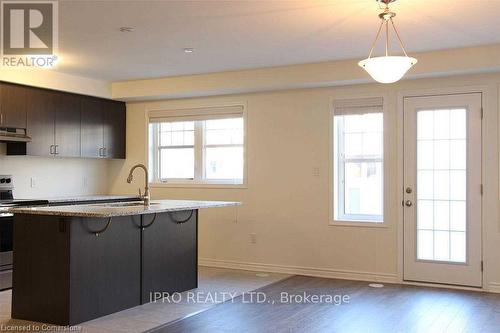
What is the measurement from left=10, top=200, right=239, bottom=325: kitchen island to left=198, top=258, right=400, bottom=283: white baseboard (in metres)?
1.88

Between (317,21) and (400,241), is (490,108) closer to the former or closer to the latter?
(400,241)

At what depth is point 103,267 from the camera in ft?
14.4

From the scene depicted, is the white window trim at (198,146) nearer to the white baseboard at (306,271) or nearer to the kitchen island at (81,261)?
the white baseboard at (306,271)

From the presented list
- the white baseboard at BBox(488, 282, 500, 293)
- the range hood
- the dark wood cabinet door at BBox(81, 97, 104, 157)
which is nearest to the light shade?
the white baseboard at BBox(488, 282, 500, 293)

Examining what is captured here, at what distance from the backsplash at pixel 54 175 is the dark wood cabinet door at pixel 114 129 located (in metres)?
0.37

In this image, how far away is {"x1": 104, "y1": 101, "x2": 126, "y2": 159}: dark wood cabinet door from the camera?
7254 mm

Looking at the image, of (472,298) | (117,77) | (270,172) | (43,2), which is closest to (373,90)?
(270,172)

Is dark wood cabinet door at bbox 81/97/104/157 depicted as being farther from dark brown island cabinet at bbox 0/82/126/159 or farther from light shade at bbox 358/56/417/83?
light shade at bbox 358/56/417/83

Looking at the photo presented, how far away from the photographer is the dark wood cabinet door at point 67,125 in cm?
650

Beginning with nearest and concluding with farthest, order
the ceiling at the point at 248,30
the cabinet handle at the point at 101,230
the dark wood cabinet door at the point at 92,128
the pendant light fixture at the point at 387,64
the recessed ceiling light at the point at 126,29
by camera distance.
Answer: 1. the pendant light fixture at the point at 387,64
2. the ceiling at the point at 248,30
3. the cabinet handle at the point at 101,230
4. the recessed ceiling light at the point at 126,29
5. the dark wood cabinet door at the point at 92,128

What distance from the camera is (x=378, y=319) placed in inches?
171

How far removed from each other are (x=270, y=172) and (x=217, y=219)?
3.22 feet

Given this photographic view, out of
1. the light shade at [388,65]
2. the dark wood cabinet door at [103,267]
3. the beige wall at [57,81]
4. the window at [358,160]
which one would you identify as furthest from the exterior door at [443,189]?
the beige wall at [57,81]

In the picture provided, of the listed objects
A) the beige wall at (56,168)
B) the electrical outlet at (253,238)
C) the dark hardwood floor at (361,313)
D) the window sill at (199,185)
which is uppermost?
the beige wall at (56,168)
